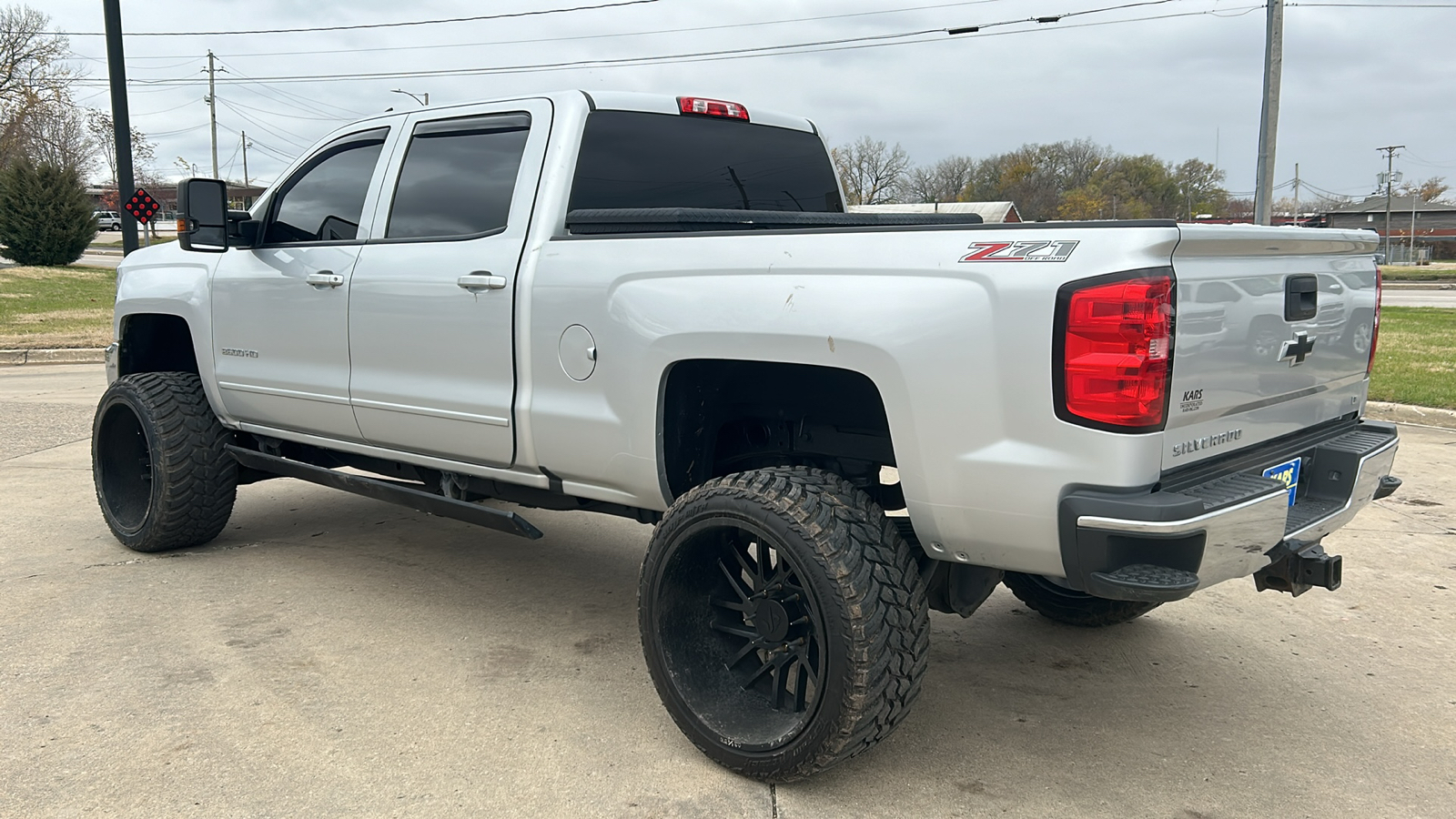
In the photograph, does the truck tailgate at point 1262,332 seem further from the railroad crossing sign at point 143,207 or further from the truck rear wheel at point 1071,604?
the railroad crossing sign at point 143,207

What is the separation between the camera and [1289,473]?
3.05 m

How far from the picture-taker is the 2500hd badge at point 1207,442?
2.58 metres

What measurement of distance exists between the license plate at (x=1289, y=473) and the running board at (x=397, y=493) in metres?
2.23

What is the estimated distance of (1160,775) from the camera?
311 centimetres

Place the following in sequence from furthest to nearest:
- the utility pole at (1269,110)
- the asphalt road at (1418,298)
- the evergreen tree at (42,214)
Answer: the evergreen tree at (42,214) → the asphalt road at (1418,298) → the utility pole at (1269,110)

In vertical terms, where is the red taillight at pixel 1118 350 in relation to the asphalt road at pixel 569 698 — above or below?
above

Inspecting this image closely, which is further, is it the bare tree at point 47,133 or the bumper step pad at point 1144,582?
the bare tree at point 47,133

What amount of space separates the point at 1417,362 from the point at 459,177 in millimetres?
11000

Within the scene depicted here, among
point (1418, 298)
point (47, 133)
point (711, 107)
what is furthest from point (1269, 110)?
point (47, 133)

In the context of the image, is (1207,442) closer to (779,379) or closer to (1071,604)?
(779,379)

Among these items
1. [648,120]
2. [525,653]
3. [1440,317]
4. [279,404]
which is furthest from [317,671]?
[1440,317]

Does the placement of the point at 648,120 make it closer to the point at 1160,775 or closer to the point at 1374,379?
the point at 1160,775

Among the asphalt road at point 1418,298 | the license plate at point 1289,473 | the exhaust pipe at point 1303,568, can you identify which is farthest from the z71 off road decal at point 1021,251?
the asphalt road at point 1418,298

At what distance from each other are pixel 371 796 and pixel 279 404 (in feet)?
7.32
